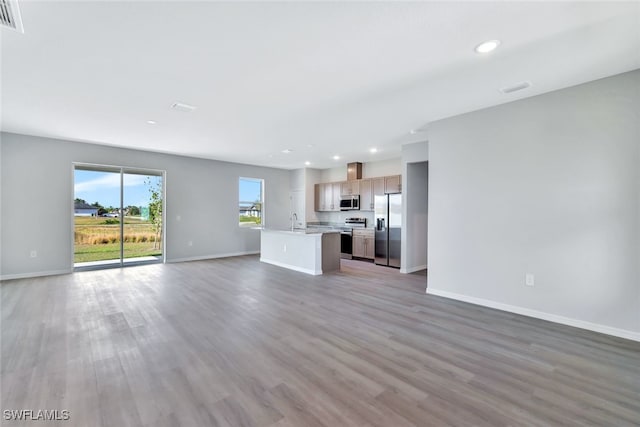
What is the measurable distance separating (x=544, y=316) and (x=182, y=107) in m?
5.38

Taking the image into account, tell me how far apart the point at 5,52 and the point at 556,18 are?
459cm

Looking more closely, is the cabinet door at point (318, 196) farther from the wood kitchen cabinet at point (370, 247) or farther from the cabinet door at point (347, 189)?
the wood kitchen cabinet at point (370, 247)

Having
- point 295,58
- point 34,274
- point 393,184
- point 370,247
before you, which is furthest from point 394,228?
point 34,274

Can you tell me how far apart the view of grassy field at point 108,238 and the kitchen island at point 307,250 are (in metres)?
3.20

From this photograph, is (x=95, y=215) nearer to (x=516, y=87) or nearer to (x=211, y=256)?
(x=211, y=256)

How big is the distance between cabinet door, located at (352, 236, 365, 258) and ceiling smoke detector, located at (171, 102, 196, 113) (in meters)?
5.05

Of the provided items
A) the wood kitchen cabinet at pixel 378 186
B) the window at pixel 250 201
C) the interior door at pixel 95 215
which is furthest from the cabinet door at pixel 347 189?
the interior door at pixel 95 215

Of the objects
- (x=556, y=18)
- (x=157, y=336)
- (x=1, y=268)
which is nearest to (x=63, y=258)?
(x=1, y=268)

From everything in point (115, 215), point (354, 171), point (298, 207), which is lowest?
point (115, 215)

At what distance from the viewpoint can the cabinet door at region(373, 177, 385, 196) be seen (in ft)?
23.2

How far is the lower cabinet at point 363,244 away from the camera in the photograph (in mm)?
7109

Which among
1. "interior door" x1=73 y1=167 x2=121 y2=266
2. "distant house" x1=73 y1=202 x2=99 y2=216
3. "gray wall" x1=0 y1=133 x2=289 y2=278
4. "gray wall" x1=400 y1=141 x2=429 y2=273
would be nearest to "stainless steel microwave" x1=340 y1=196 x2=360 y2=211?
"gray wall" x1=400 y1=141 x2=429 y2=273

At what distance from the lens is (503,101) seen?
354 centimetres

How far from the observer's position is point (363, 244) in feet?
24.1
